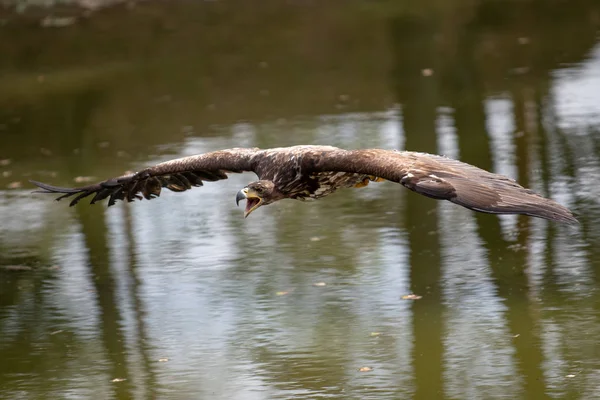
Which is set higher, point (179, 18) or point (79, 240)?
point (179, 18)

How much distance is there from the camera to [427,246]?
33.8 feet

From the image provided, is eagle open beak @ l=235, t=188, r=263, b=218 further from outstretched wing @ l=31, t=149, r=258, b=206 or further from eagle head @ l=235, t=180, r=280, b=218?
outstretched wing @ l=31, t=149, r=258, b=206

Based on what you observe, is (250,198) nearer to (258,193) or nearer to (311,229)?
(258,193)

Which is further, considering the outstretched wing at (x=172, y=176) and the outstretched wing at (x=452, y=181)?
the outstretched wing at (x=172, y=176)

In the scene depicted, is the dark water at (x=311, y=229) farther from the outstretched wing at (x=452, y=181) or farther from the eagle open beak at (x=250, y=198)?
the outstretched wing at (x=452, y=181)

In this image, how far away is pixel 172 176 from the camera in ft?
30.8

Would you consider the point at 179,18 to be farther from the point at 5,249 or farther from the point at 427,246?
the point at 427,246

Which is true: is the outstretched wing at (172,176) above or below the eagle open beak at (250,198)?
above

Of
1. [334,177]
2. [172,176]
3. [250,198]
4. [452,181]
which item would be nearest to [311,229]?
[172,176]

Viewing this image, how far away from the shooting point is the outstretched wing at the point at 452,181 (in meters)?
6.43

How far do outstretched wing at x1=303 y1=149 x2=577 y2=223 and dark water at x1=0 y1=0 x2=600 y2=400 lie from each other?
1.40 m

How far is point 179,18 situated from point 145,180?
43.4 feet

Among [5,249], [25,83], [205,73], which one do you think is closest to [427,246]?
[5,249]

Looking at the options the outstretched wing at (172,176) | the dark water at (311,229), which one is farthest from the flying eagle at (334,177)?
the dark water at (311,229)
